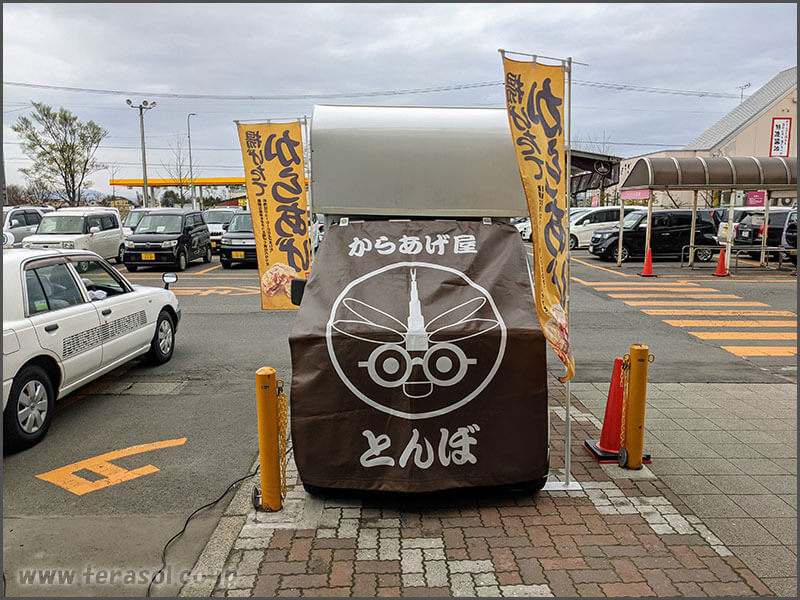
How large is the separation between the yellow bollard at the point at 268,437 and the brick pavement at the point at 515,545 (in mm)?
122

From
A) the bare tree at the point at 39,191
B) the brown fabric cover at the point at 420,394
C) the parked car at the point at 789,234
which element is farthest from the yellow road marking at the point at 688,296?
the bare tree at the point at 39,191

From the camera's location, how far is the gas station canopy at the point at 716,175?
643 inches

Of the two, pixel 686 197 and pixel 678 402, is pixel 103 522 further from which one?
pixel 686 197

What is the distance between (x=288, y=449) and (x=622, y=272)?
14740 mm

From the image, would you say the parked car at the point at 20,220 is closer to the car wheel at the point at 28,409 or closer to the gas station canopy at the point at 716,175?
the car wheel at the point at 28,409

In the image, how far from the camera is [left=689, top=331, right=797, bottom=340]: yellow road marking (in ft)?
31.5

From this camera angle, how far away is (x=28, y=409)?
5016 mm

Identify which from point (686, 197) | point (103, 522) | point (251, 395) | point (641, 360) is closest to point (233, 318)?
point (251, 395)

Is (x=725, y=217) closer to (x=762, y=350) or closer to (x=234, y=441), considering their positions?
(x=762, y=350)

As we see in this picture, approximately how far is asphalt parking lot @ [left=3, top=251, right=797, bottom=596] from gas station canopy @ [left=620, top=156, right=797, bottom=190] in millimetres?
5828

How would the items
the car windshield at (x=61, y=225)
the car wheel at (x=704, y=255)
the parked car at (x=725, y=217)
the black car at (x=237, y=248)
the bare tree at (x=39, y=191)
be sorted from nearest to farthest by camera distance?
the car windshield at (x=61, y=225) < the parked car at (x=725, y=217) < the black car at (x=237, y=248) < the car wheel at (x=704, y=255) < the bare tree at (x=39, y=191)

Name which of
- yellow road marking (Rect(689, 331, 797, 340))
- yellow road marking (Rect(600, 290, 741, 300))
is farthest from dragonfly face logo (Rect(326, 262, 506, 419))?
yellow road marking (Rect(600, 290, 741, 300))

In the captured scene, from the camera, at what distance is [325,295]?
4.18 m

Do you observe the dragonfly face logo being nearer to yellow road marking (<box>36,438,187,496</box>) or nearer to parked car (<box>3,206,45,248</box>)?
yellow road marking (<box>36,438,187,496</box>)
